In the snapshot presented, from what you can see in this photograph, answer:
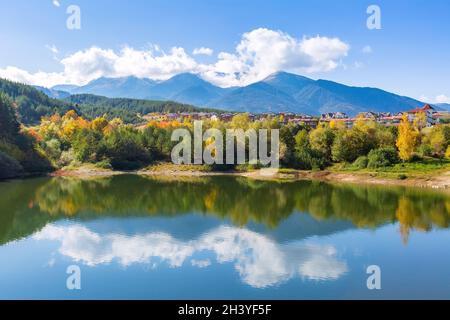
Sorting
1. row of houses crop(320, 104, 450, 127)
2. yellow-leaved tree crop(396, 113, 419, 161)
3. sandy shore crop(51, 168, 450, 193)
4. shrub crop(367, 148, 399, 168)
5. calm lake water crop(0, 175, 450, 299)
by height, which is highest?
row of houses crop(320, 104, 450, 127)

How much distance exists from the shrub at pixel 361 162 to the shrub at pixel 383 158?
0.37 m

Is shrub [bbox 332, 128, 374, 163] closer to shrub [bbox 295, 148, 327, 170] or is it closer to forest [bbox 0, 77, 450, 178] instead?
forest [bbox 0, 77, 450, 178]

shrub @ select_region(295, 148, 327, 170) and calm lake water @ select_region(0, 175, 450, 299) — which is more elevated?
shrub @ select_region(295, 148, 327, 170)

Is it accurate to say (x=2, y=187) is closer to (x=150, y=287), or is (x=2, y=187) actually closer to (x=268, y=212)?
(x=268, y=212)

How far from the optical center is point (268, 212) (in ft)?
97.1

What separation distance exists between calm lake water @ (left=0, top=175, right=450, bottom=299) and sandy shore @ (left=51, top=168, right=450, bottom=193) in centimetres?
477

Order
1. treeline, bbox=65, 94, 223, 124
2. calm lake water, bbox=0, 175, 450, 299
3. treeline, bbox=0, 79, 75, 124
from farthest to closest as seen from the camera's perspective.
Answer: treeline, bbox=65, 94, 223, 124, treeline, bbox=0, 79, 75, 124, calm lake water, bbox=0, 175, 450, 299

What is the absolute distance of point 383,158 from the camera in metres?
47.8

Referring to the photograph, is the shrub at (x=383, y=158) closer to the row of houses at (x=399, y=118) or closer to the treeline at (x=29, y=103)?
the row of houses at (x=399, y=118)

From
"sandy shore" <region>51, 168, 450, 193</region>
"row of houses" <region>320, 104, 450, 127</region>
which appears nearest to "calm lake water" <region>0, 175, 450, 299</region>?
"sandy shore" <region>51, 168, 450, 193</region>

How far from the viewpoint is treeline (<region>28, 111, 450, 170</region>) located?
4869cm

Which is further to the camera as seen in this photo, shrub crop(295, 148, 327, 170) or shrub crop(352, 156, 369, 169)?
shrub crop(295, 148, 327, 170)

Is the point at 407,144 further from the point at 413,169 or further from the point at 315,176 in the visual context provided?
the point at 315,176
